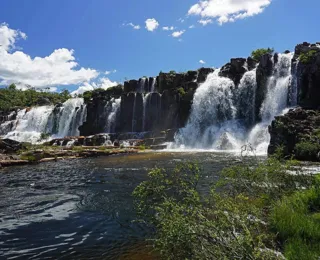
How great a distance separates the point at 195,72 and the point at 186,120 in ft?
36.4

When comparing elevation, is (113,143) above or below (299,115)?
below

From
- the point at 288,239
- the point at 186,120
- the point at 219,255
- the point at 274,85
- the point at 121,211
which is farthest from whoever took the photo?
the point at 186,120

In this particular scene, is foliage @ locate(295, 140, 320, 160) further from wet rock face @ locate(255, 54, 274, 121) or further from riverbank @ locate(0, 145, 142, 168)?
wet rock face @ locate(255, 54, 274, 121)

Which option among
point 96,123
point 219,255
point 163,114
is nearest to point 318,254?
point 219,255

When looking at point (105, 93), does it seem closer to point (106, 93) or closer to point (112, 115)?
point (106, 93)

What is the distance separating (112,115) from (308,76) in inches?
1429

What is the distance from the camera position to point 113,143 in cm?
4756

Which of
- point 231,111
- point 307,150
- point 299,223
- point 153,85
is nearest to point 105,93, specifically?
point 153,85

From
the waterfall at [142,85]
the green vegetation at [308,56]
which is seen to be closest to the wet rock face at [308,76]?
the green vegetation at [308,56]

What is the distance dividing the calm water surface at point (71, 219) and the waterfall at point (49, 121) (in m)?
47.4

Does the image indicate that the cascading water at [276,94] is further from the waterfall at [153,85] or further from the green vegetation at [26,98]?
the green vegetation at [26,98]

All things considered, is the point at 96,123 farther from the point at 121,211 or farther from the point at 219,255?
the point at 219,255

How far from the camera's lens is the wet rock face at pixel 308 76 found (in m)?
37.7

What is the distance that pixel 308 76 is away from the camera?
38500 mm
